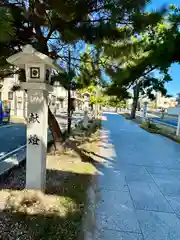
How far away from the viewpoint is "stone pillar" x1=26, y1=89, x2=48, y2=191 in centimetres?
313

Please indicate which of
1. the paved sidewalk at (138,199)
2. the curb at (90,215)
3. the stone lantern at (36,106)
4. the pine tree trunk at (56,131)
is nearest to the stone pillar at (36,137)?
the stone lantern at (36,106)

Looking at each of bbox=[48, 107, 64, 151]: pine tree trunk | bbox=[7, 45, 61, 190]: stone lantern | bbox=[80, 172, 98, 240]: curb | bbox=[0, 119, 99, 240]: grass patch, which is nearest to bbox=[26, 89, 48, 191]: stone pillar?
bbox=[7, 45, 61, 190]: stone lantern

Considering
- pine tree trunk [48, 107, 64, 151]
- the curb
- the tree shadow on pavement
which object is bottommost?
the curb

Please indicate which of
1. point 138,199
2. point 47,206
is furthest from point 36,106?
point 138,199

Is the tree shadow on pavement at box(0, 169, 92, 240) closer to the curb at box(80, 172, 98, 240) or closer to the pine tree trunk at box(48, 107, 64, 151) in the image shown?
the curb at box(80, 172, 98, 240)

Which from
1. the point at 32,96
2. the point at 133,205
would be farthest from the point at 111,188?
the point at 32,96

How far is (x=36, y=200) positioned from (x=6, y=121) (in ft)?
34.6

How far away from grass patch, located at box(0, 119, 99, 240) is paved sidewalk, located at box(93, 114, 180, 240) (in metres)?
0.32

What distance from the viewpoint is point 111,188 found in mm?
3953

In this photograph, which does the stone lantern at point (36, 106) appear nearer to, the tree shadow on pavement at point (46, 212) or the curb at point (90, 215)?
the tree shadow on pavement at point (46, 212)

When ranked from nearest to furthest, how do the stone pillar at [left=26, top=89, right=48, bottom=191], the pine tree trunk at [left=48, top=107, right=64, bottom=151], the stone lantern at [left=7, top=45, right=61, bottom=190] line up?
the stone lantern at [left=7, top=45, right=61, bottom=190] < the stone pillar at [left=26, top=89, right=48, bottom=191] < the pine tree trunk at [left=48, top=107, right=64, bottom=151]

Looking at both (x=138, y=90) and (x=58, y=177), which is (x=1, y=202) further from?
(x=138, y=90)

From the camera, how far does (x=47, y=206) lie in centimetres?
297

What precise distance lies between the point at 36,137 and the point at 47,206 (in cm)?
98
